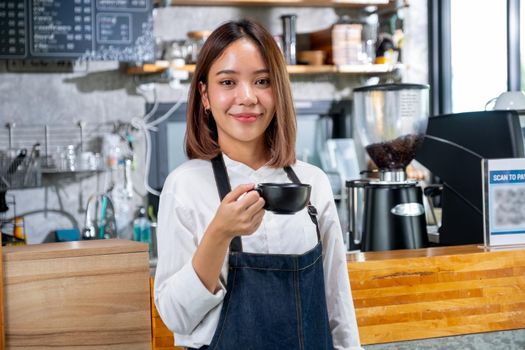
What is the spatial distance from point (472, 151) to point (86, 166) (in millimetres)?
2406

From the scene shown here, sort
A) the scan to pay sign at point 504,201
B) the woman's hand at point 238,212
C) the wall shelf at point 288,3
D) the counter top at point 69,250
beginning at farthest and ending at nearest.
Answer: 1. the wall shelf at point 288,3
2. the scan to pay sign at point 504,201
3. the counter top at point 69,250
4. the woman's hand at point 238,212

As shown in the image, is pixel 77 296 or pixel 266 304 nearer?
pixel 266 304

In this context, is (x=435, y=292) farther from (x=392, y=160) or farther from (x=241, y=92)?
(x=241, y=92)

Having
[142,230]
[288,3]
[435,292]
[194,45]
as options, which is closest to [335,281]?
[435,292]

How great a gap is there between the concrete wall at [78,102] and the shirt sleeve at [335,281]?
320 centimetres

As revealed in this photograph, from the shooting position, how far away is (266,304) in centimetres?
135

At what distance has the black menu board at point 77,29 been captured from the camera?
4.27m

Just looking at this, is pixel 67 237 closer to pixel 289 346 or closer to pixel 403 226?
pixel 403 226

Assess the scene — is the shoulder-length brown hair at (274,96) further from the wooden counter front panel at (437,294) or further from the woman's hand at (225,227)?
the wooden counter front panel at (437,294)

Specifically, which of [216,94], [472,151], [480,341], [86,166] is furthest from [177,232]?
[86,166]

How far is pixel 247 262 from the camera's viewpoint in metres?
1.35

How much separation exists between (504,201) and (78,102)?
288cm

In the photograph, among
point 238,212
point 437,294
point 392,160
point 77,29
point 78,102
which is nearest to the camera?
point 238,212

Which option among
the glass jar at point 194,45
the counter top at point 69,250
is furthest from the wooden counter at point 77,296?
the glass jar at point 194,45
